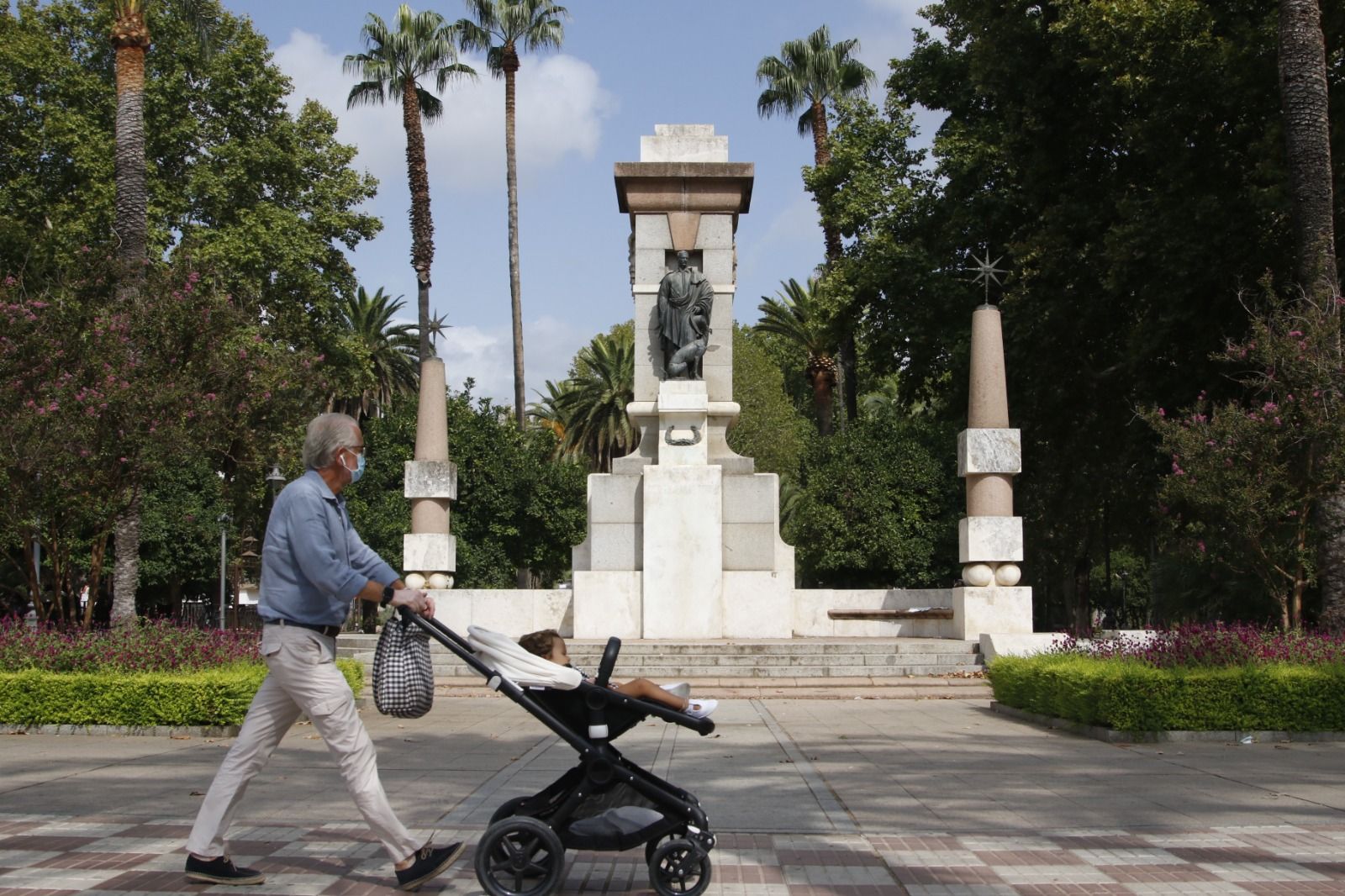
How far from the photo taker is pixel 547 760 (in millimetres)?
9805

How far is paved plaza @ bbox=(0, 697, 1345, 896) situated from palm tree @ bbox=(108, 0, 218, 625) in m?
8.34

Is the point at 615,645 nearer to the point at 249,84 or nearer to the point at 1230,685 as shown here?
the point at 1230,685

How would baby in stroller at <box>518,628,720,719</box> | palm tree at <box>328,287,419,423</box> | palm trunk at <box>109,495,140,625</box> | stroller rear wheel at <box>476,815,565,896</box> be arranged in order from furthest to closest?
palm tree at <box>328,287,419,423</box> < palm trunk at <box>109,495,140,625</box> < baby in stroller at <box>518,628,720,719</box> < stroller rear wheel at <box>476,815,565,896</box>

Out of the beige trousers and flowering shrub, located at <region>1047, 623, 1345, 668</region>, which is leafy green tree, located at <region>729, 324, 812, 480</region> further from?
the beige trousers

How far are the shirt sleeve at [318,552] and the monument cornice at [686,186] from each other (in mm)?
16094

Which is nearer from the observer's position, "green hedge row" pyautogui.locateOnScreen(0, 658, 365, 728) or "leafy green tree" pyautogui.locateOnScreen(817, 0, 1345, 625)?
"green hedge row" pyautogui.locateOnScreen(0, 658, 365, 728)

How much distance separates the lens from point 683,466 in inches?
778

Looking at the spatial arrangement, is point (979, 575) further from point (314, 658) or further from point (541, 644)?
point (314, 658)

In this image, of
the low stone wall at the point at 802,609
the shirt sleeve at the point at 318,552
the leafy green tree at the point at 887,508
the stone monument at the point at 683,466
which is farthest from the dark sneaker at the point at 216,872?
the leafy green tree at the point at 887,508

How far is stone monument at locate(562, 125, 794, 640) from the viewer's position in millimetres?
19531

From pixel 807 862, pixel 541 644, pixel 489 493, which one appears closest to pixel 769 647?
pixel 807 862

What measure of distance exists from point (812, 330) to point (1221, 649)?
23372mm

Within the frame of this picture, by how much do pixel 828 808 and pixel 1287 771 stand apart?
405 cm

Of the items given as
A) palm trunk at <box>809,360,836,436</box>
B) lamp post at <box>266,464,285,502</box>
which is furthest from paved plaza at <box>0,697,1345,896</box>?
palm trunk at <box>809,360,836,436</box>
